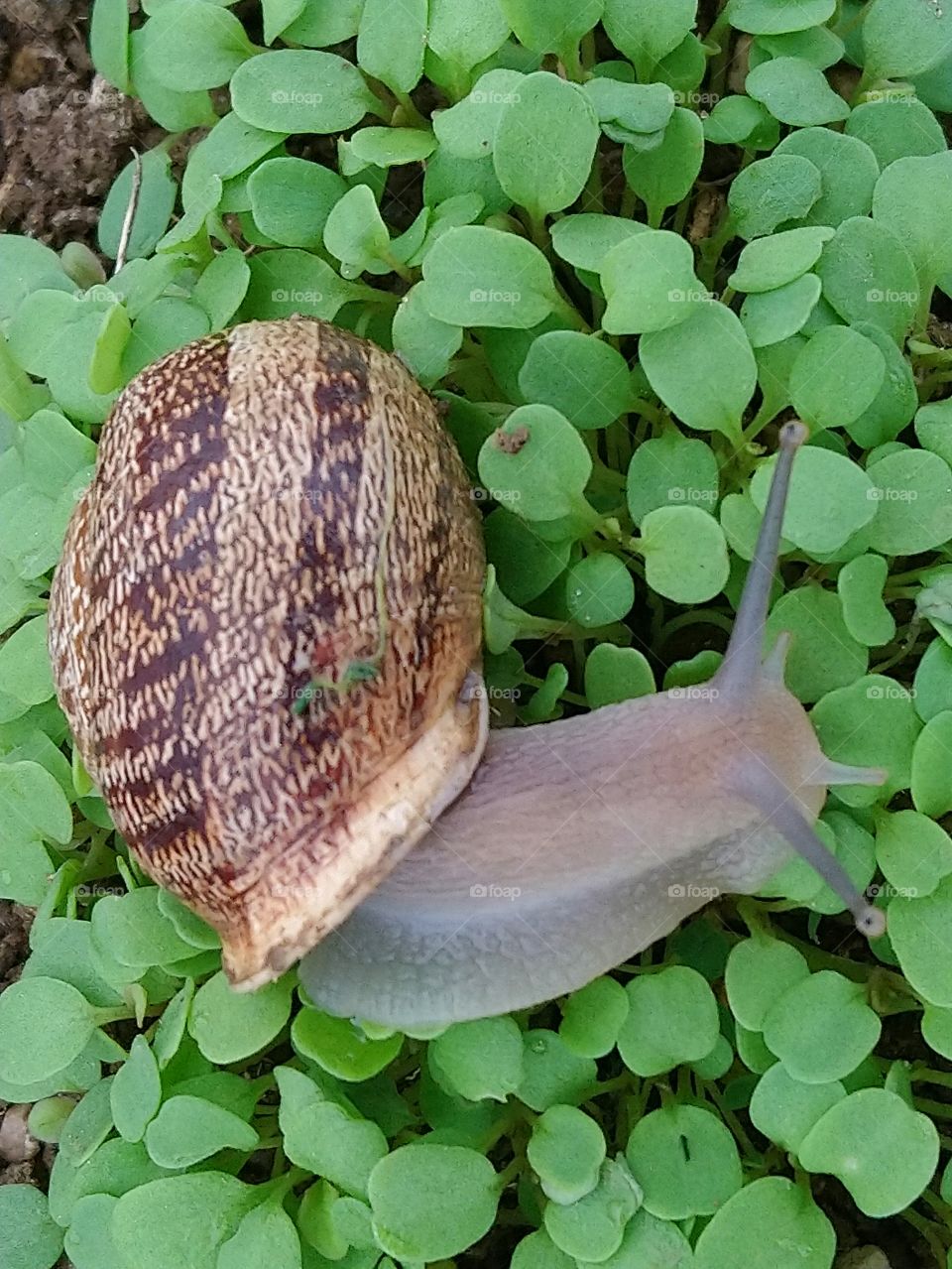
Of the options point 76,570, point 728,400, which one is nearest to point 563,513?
point 728,400

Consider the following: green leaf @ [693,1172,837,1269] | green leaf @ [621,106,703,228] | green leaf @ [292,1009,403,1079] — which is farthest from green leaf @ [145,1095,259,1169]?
green leaf @ [621,106,703,228]

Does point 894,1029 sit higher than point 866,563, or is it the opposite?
point 866,563

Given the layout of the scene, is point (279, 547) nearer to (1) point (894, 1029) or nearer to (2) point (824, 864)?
(2) point (824, 864)

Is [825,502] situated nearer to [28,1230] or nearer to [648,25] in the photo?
[648,25]

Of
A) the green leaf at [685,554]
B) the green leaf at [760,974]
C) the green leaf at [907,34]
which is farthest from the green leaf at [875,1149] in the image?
the green leaf at [907,34]

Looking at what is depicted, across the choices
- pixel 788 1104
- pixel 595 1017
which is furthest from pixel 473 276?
pixel 788 1104
